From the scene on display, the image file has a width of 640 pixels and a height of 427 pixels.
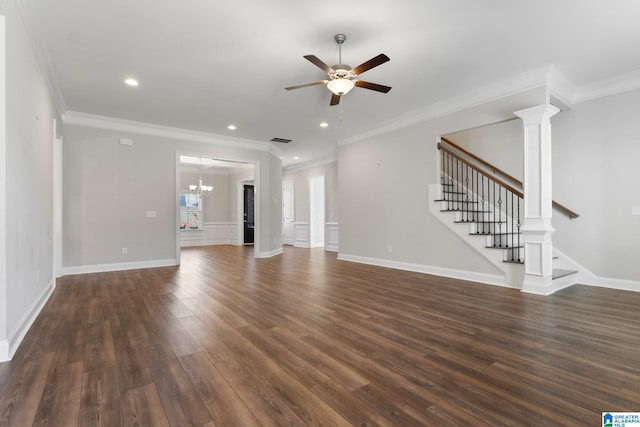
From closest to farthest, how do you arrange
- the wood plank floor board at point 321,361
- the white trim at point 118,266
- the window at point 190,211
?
the wood plank floor board at point 321,361, the white trim at point 118,266, the window at point 190,211

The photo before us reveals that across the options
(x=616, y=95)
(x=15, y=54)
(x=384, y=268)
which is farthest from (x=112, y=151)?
(x=616, y=95)

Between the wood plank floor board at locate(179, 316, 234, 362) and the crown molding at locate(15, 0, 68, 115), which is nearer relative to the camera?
the wood plank floor board at locate(179, 316, 234, 362)

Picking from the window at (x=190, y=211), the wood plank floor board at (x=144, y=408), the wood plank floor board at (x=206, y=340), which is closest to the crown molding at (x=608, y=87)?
the wood plank floor board at (x=206, y=340)

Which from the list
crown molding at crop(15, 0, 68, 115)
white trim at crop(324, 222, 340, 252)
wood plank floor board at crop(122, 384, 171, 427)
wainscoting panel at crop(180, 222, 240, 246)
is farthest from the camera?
wainscoting panel at crop(180, 222, 240, 246)

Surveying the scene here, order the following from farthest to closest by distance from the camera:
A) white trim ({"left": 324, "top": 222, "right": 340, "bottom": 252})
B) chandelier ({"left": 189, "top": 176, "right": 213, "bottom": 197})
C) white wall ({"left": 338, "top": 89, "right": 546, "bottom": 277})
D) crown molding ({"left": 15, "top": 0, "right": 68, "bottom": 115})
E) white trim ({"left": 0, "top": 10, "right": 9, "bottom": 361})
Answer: chandelier ({"left": 189, "top": 176, "right": 213, "bottom": 197})
white trim ({"left": 324, "top": 222, "right": 340, "bottom": 252})
white wall ({"left": 338, "top": 89, "right": 546, "bottom": 277})
crown molding ({"left": 15, "top": 0, "right": 68, "bottom": 115})
white trim ({"left": 0, "top": 10, "right": 9, "bottom": 361})

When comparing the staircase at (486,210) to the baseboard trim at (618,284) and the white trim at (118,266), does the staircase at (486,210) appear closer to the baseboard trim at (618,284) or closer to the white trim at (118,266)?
the baseboard trim at (618,284)

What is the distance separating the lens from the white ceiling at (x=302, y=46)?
109 inches

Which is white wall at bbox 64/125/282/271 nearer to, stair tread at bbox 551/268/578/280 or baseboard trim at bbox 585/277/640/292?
stair tread at bbox 551/268/578/280

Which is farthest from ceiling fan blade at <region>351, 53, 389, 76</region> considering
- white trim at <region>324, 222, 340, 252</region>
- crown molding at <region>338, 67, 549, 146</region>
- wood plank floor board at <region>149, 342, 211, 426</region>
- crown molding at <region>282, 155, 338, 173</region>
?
white trim at <region>324, 222, 340, 252</region>

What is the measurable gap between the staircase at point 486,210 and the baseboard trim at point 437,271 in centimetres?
18

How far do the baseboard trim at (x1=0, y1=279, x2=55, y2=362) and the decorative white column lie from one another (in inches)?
206

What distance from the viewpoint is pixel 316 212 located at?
34.8 ft

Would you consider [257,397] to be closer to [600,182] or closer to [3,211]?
[3,211]

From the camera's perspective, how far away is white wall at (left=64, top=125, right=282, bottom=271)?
215 inches
